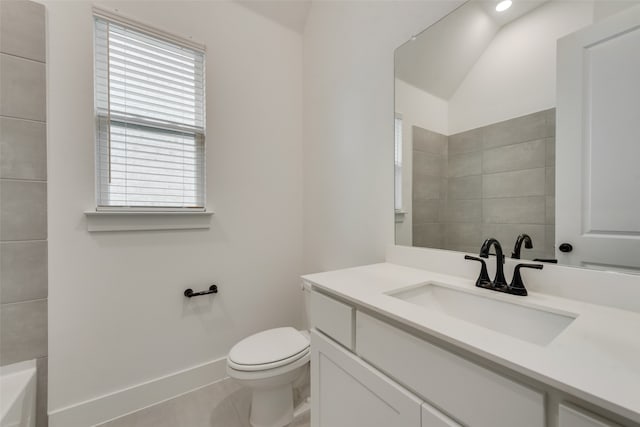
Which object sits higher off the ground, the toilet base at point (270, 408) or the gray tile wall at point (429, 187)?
the gray tile wall at point (429, 187)

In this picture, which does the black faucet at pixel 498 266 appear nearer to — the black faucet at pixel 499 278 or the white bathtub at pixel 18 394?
the black faucet at pixel 499 278

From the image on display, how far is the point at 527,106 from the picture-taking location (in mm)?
944

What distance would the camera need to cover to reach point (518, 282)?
89 centimetres

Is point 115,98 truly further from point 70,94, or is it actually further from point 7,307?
point 7,307

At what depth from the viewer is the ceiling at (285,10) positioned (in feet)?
6.13

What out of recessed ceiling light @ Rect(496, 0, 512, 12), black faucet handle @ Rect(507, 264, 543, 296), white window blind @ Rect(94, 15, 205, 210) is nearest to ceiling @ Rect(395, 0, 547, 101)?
recessed ceiling light @ Rect(496, 0, 512, 12)

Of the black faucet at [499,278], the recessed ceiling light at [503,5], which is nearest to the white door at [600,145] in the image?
the black faucet at [499,278]

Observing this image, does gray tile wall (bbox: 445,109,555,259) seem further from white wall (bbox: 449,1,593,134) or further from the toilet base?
the toilet base

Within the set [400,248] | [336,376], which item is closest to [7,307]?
[336,376]

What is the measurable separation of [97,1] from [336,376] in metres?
2.18

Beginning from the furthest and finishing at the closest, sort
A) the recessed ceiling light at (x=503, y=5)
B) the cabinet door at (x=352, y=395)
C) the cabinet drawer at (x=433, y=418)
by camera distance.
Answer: the recessed ceiling light at (x=503, y=5), the cabinet door at (x=352, y=395), the cabinet drawer at (x=433, y=418)

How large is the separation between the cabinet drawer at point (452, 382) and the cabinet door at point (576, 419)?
1.2 inches

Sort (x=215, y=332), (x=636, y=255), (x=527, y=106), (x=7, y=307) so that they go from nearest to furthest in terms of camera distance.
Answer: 1. (x=636, y=255)
2. (x=527, y=106)
3. (x=7, y=307)
4. (x=215, y=332)

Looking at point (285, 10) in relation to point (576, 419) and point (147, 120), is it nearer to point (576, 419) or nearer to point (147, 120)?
point (147, 120)
